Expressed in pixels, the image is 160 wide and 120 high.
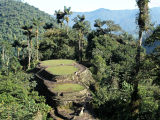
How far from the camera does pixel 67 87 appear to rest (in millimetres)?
17562

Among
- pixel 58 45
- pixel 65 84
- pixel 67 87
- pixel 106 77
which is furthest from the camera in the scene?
pixel 58 45

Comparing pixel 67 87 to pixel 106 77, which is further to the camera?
pixel 106 77

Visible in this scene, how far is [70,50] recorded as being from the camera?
113 feet

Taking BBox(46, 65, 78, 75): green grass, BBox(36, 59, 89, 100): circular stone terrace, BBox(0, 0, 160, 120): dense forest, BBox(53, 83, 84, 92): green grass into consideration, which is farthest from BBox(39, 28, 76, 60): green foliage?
BBox(53, 83, 84, 92): green grass

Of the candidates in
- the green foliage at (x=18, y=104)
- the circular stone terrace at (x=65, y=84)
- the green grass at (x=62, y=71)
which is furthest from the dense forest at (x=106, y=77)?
→ the green grass at (x=62, y=71)

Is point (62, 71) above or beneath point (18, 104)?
above

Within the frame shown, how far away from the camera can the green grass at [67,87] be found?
55.5 feet

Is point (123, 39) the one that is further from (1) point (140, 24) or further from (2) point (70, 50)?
(1) point (140, 24)

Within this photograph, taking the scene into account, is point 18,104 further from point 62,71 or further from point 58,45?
point 58,45

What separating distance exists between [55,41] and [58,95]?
20423 millimetres

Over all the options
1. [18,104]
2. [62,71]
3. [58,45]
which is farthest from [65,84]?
[58,45]

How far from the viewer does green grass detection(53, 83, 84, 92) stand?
1691 cm

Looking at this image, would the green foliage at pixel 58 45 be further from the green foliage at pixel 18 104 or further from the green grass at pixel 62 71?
the green foliage at pixel 18 104

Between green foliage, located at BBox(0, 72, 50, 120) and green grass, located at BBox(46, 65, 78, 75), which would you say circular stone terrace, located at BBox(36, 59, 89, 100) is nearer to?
green grass, located at BBox(46, 65, 78, 75)
